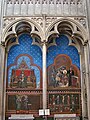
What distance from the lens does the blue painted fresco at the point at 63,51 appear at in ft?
42.7

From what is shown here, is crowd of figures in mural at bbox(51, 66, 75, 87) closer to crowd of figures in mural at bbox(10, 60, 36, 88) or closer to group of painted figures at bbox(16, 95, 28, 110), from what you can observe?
crowd of figures in mural at bbox(10, 60, 36, 88)

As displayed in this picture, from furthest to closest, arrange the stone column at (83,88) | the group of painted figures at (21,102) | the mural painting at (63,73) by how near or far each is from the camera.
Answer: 1. the mural painting at (63,73)
2. the group of painted figures at (21,102)
3. the stone column at (83,88)

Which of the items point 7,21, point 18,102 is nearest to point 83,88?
point 18,102

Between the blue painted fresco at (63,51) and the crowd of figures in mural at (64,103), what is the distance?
1.93 m

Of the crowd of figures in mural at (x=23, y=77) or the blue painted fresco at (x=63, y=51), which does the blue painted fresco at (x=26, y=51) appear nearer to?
the crowd of figures in mural at (x=23, y=77)

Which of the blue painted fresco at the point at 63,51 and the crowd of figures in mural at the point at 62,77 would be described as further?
the blue painted fresco at the point at 63,51

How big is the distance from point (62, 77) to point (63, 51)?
63.4 inches

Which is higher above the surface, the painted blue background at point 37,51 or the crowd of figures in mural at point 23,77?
the painted blue background at point 37,51

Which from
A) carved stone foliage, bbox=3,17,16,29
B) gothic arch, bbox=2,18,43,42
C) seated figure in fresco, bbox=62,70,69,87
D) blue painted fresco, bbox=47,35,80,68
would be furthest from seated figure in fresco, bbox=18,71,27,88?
carved stone foliage, bbox=3,17,16,29

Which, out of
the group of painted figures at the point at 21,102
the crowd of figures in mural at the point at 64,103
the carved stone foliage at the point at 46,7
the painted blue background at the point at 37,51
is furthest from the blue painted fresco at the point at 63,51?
the group of painted figures at the point at 21,102

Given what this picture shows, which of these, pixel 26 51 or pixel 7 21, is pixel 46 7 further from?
pixel 26 51

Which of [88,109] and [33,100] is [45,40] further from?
[88,109]

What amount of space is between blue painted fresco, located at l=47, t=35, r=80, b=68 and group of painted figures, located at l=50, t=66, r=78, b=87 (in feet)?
2.11

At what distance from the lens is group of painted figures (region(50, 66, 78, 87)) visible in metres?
12.4
